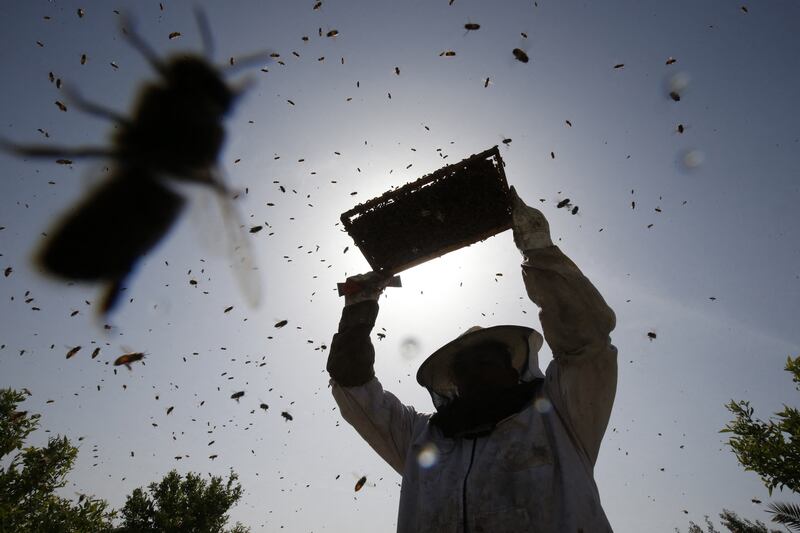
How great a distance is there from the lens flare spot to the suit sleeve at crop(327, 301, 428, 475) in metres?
0.45

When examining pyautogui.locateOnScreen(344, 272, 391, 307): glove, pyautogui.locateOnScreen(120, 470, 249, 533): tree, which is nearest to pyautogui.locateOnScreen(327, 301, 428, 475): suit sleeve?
pyautogui.locateOnScreen(344, 272, 391, 307): glove

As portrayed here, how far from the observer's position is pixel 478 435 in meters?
3.51

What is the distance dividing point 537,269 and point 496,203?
3.42 feet

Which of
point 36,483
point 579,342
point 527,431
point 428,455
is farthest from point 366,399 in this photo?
point 36,483

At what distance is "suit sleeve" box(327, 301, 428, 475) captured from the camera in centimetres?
428

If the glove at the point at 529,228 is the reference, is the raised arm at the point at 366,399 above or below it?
below

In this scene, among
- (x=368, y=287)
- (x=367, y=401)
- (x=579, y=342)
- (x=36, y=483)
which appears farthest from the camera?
(x=36, y=483)

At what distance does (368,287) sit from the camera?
4770 mm

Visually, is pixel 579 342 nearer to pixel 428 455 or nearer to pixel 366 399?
pixel 428 455

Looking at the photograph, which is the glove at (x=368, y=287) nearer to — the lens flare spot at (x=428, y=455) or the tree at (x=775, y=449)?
the lens flare spot at (x=428, y=455)

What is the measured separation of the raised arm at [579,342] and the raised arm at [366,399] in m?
1.70

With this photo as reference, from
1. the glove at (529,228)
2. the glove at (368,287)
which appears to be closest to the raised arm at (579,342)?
the glove at (529,228)

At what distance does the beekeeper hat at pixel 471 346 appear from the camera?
14.4 ft

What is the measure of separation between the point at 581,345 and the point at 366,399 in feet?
7.46
